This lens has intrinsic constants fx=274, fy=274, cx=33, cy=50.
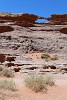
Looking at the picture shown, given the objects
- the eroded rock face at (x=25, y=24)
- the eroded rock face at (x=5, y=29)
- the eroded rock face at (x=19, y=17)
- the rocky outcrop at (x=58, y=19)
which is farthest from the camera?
the eroded rock face at (x=19, y=17)

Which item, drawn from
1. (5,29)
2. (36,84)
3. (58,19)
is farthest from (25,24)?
(36,84)

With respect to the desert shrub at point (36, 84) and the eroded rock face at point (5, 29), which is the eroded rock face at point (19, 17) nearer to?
the eroded rock face at point (5, 29)

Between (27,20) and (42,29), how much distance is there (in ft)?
17.3

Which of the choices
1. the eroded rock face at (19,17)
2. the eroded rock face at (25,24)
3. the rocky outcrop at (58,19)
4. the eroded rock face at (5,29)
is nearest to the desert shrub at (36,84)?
the eroded rock face at (5,29)

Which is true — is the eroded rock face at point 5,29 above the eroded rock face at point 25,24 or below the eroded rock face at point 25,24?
below

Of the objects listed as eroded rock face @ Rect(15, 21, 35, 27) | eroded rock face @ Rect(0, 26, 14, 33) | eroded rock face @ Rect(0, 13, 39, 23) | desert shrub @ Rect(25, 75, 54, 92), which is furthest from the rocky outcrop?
desert shrub @ Rect(25, 75, 54, 92)

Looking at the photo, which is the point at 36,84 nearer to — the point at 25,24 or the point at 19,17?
the point at 25,24

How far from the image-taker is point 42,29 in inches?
1741

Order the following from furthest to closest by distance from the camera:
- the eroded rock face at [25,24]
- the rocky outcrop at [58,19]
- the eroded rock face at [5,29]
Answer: the rocky outcrop at [58,19]
the eroded rock face at [25,24]
the eroded rock face at [5,29]

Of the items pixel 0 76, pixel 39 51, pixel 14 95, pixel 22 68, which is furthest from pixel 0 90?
pixel 39 51

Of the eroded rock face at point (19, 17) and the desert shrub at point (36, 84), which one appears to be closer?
the desert shrub at point (36, 84)

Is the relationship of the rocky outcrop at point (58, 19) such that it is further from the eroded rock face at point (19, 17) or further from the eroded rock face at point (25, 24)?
the eroded rock face at point (25, 24)

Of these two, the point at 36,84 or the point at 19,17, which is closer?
the point at 36,84

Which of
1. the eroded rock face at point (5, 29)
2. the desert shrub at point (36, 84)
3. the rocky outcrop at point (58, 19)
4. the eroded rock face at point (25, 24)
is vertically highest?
the rocky outcrop at point (58, 19)
